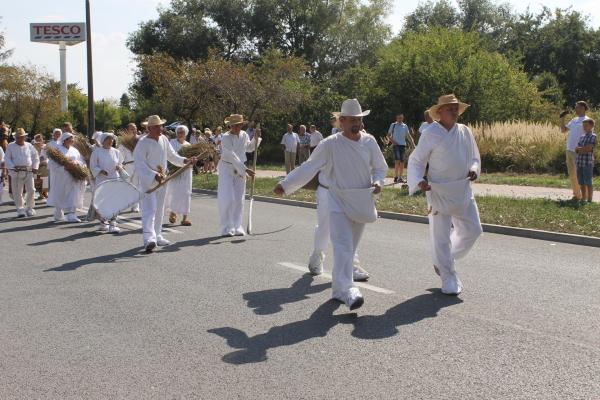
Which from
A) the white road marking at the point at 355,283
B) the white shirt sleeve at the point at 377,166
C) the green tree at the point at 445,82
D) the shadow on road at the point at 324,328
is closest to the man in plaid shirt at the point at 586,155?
the white road marking at the point at 355,283

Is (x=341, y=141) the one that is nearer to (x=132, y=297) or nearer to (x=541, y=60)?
(x=132, y=297)

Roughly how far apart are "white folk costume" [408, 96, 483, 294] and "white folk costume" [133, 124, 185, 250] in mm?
4645

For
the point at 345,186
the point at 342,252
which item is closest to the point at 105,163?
the point at 345,186

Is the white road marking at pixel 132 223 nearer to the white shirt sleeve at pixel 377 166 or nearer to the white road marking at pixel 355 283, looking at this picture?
the white road marking at pixel 355 283

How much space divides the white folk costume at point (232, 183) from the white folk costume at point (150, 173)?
1337mm

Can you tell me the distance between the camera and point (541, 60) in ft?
179

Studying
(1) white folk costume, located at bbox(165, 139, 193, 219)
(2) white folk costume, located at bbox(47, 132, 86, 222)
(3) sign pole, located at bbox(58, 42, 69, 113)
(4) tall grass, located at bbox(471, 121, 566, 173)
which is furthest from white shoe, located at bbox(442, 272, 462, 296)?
(3) sign pole, located at bbox(58, 42, 69, 113)

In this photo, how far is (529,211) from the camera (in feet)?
45.0

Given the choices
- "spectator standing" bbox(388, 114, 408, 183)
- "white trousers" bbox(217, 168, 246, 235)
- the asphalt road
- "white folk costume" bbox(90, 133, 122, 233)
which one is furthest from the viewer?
"spectator standing" bbox(388, 114, 408, 183)

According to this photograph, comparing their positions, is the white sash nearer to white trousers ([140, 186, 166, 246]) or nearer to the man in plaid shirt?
white trousers ([140, 186, 166, 246])

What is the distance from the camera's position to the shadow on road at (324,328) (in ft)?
18.7

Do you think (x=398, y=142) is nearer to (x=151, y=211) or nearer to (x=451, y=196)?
(x=151, y=211)

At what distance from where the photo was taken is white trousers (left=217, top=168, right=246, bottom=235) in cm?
1227

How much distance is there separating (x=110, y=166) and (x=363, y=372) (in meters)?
9.79
